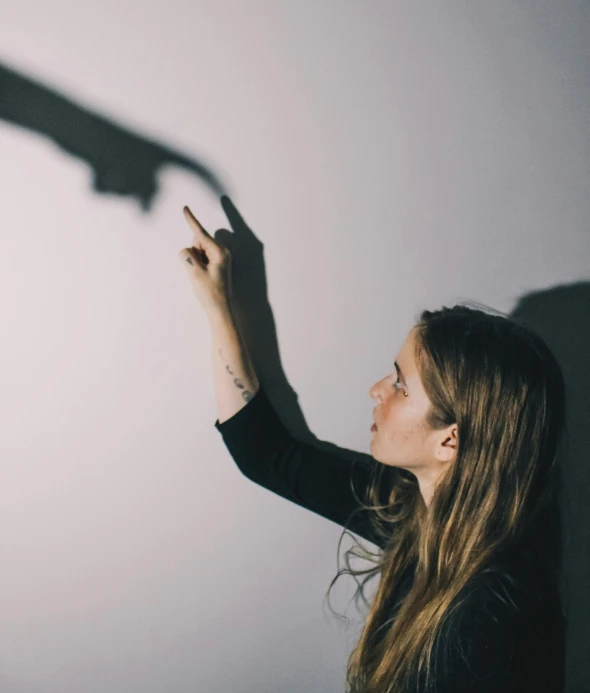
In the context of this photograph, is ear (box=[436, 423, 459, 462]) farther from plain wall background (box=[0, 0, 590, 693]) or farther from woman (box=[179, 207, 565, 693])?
plain wall background (box=[0, 0, 590, 693])

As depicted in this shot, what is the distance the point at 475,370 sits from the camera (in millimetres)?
743

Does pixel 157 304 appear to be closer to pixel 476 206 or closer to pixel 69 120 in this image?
pixel 69 120

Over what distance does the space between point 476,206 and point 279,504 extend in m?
0.70

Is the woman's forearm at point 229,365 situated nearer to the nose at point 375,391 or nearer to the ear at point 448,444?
the nose at point 375,391

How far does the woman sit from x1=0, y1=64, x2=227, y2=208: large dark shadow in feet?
0.26

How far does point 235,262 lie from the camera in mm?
823

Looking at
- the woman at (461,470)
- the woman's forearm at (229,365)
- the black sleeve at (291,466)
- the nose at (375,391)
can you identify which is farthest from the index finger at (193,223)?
the nose at (375,391)

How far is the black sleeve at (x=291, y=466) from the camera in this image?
846 mm

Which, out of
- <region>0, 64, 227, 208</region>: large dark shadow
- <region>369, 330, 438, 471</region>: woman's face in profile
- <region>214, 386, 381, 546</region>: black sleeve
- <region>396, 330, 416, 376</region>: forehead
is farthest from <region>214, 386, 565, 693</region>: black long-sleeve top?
<region>0, 64, 227, 208</region>: large dark shadow


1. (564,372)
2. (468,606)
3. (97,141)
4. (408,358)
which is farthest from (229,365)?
(564,372)

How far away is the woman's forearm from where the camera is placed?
800 millimetres

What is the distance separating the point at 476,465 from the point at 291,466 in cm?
33

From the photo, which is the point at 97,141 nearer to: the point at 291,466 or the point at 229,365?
the point at 229,365

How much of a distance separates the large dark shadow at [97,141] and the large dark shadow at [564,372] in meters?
0.12
